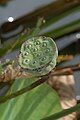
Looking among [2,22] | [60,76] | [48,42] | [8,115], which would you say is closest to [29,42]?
[48,42]

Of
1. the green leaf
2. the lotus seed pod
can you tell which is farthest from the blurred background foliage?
the lotus seed pod

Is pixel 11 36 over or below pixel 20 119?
over

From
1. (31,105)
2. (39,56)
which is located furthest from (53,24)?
(39,56)

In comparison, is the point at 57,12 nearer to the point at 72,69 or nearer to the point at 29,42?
the point at 72,69

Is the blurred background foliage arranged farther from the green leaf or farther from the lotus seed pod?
the lotus seed pod

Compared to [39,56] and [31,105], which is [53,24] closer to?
[31,105]
